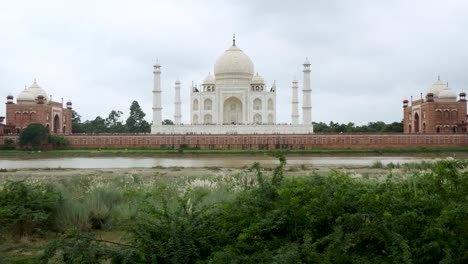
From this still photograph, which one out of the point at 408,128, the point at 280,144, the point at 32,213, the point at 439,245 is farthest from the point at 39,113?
the point at 439,245

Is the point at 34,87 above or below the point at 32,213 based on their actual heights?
above

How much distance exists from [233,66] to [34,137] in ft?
53.4

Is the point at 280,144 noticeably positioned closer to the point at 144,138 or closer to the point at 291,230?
the point at 144,138

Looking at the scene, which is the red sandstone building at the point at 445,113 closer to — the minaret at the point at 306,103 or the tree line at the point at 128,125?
the minaret at the point at 306,103

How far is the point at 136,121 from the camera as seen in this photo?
5809cm

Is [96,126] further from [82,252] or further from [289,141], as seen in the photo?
[82,252]

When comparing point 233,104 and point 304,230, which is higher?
point 233,104

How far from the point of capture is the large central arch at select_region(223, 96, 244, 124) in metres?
44.6

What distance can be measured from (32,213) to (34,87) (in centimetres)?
4435

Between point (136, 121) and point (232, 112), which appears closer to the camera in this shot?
point (232, 112)

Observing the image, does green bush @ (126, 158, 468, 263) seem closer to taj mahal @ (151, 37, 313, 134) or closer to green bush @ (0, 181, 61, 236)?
green bush @ (0, 181, 61, 236)

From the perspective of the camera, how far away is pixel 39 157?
A: 31.4 meters

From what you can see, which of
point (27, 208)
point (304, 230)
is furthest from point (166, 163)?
point (304, 230)

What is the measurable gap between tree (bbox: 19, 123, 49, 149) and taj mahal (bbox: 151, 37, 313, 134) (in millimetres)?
7654
